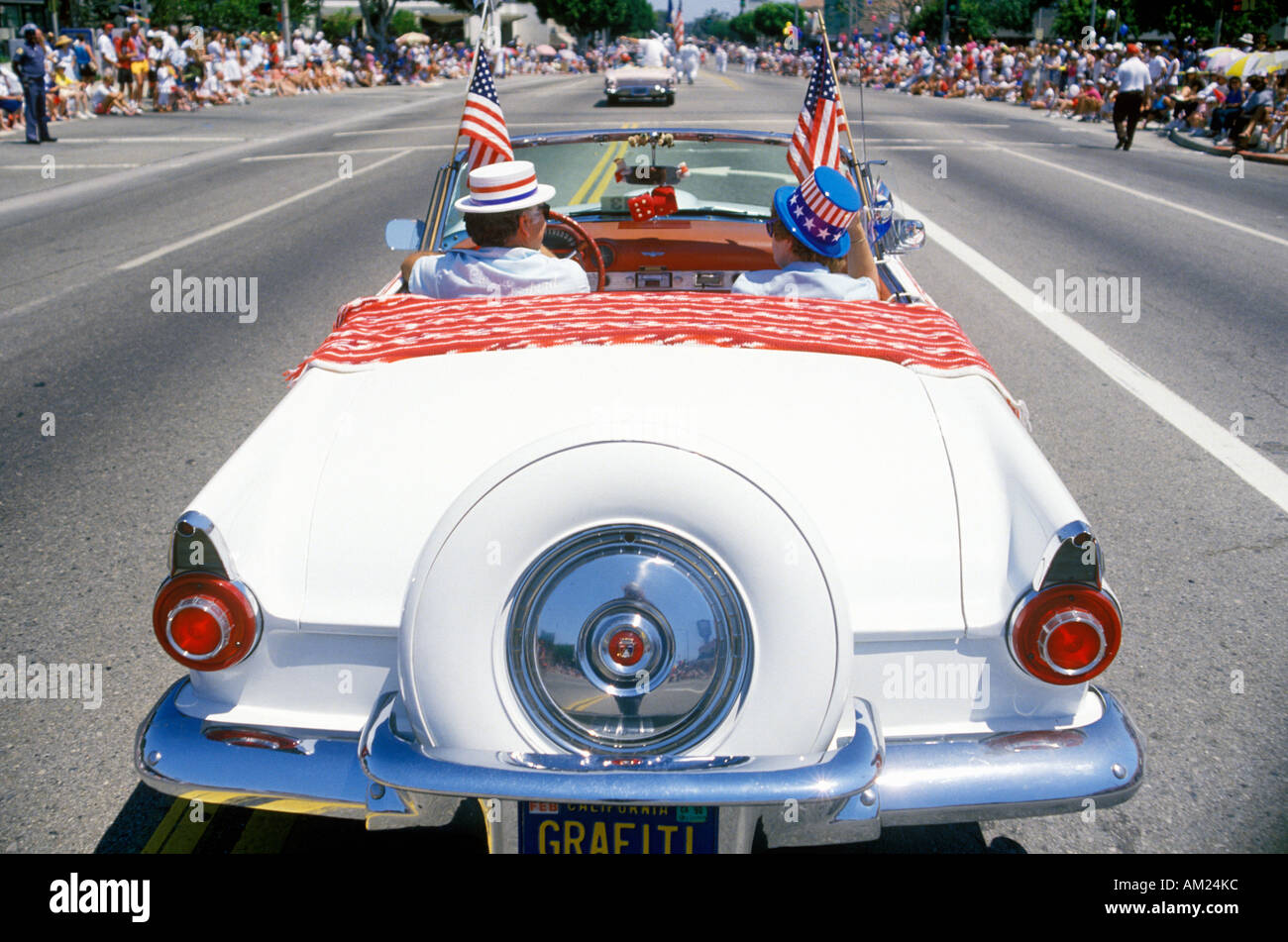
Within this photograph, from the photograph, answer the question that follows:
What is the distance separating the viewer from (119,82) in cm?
2750

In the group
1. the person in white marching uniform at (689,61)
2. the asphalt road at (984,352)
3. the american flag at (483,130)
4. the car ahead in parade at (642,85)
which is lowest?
the asphalt road at (984,352)

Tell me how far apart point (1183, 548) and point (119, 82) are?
2903 centimetres

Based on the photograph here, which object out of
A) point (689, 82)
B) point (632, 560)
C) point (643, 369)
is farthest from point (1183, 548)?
point (689, 82)

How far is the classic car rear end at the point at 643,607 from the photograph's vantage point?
204 cm

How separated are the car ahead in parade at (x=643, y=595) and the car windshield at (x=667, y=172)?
223 cm

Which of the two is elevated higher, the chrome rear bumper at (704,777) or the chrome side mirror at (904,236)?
the chrome side mirror at (904,236)

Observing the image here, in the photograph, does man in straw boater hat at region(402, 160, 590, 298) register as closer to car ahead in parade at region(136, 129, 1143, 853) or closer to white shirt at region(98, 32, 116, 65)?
car ahead in parade at region(136, 129, 1143, 853)

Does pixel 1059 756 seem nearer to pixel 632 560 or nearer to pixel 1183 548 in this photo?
pixel 632 560

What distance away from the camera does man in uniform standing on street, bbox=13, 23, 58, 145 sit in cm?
1873

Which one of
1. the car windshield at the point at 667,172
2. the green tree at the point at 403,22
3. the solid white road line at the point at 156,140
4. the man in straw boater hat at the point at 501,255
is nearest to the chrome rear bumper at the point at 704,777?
the man in straw boater hat at the point at 501,255

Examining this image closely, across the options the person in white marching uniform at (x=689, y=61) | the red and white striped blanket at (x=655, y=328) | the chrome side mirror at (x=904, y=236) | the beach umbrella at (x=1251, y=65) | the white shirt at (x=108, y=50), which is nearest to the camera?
the red and white striped blanket at (x=655, y=328)

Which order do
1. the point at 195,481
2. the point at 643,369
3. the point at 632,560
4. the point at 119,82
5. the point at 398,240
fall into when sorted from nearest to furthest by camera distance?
the point at 632,560
the point at 643,369
the point at 398,240
the point at 195,481
the point at 119,82

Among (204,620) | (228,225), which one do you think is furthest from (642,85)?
(204,620)

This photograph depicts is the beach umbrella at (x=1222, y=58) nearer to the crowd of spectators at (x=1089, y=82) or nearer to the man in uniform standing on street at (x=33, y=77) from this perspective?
the crowd of spectators at (x=1089, y=82)
